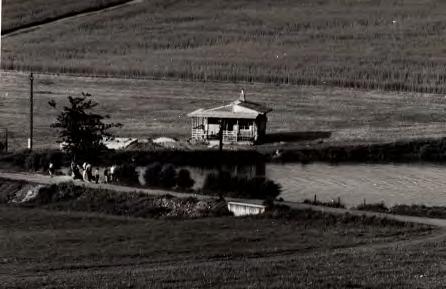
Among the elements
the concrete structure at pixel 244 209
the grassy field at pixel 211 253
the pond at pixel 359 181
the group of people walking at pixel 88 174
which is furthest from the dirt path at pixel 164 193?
the pond at pixel 359 181

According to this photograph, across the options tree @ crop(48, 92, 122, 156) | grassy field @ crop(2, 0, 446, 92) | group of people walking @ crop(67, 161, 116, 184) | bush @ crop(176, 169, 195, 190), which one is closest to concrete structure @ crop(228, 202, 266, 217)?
bush @ crop(176, 169, 195, 190)

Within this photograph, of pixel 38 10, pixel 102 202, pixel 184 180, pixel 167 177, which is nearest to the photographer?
pixel 102 202

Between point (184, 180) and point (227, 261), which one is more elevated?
point (227, 261)

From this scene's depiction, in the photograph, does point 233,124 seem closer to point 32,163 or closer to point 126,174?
point 32,163

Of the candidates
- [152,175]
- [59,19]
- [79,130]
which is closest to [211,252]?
[152,175]

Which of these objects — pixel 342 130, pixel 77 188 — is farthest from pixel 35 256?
pixel 342 130

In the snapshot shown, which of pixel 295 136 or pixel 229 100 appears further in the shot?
pixel 229 100

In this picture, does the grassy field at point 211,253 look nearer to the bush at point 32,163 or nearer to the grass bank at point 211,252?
the grass bank at point 211,252
